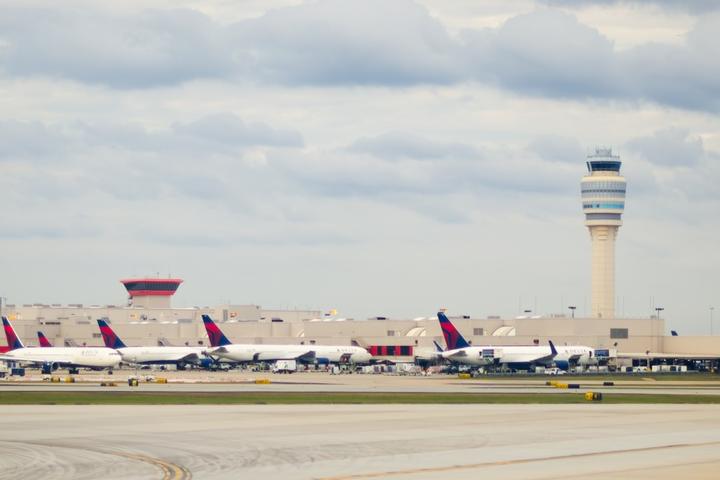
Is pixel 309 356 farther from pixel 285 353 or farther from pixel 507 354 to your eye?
pixel 507 354

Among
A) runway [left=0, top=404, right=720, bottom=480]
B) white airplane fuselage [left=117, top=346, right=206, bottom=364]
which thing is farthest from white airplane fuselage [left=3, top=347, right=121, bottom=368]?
runway [left=0, top=404, right=720, bottom=480]

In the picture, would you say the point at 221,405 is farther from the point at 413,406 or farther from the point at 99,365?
the point at 99,365

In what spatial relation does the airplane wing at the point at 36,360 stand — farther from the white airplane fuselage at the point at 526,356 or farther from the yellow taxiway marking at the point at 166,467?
the yellow taxiway marking at the point at 166,467

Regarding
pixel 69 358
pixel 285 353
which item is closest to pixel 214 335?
pixel 285 353

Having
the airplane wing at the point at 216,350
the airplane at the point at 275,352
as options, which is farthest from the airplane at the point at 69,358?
the airplane at the point at 275,352

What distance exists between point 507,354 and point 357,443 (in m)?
126

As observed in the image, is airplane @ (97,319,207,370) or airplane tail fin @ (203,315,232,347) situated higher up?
airplane tail fin @ (203,315,232,347)

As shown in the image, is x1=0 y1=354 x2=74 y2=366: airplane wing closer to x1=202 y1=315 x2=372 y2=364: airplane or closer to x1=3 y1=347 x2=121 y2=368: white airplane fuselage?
x1=3 y1=347 x2=121 y2=368: white airplane fuselage

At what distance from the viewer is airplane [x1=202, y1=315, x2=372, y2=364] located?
619ft

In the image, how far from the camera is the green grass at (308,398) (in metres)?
81.5

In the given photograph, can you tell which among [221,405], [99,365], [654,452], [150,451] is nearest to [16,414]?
[221,405]

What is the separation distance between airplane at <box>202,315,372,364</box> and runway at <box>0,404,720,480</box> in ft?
377

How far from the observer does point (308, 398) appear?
87875 mm

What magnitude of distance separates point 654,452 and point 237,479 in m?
17.5
